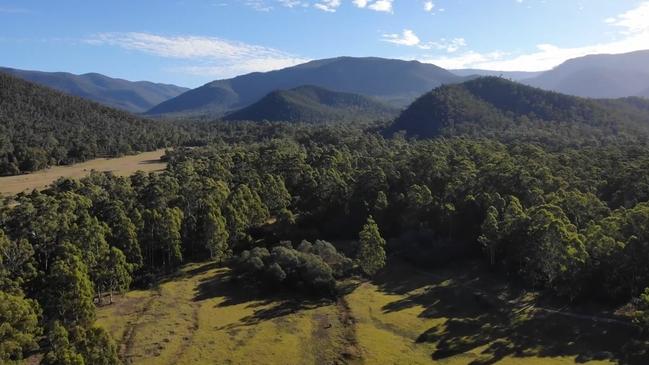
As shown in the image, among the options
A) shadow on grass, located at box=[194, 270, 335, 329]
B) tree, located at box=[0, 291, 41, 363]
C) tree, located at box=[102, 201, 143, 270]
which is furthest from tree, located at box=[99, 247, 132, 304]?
tree, located at box=[0, 291, 41, 363]

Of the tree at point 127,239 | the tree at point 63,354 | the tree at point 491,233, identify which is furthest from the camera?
the tree at point 491,233

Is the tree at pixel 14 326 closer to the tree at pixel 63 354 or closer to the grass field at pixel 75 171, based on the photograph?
the tree at pixel 63 354

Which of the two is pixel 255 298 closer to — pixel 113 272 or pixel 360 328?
pixel 360 328

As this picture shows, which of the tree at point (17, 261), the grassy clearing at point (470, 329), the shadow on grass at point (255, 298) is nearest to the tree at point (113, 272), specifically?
the tree at point (17, 261)

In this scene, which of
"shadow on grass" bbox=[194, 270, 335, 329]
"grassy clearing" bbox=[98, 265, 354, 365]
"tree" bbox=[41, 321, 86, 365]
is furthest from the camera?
"shadow on grass" bbox=[194, 270, 335, 329]

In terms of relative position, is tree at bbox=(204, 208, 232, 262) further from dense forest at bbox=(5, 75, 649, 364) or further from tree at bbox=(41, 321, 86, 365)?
tree at bbox=(41, 321, 86, 365)

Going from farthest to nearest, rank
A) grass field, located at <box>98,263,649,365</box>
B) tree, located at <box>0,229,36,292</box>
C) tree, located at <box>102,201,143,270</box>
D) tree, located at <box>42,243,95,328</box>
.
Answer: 1. tree, located at <box>102,201,143,270</box>
2. tree, located at <box>0,229,36,292</box>
3. grass field, located at <box>98,263,649,365</box>
4. tree, located at <box>42,243,95,328</box>
